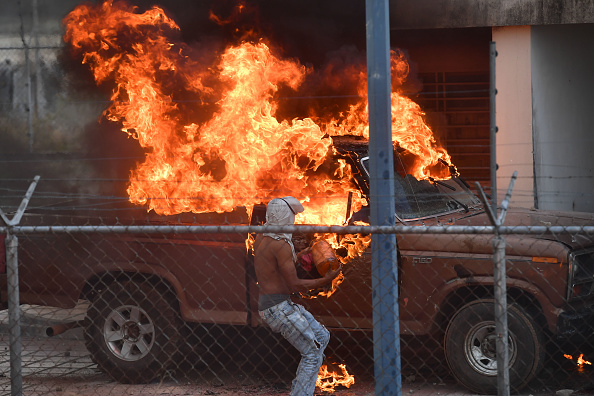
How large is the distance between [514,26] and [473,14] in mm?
622

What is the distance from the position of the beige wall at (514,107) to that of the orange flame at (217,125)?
1625mm

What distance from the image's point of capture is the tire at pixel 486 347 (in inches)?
229

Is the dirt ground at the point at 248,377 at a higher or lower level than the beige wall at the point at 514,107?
lower

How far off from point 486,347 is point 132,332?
10.7ft

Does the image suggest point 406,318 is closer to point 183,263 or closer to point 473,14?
point 183,263

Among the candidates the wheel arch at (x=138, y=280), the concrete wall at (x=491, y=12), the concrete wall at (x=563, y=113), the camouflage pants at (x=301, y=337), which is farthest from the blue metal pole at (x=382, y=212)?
the concrete wall at (x=491, y=12)

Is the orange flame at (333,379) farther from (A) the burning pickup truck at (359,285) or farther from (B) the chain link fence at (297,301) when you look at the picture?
(A) the burning pickup truck at (359,285)

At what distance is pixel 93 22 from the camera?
10391mm

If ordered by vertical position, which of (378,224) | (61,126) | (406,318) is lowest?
(406,318)

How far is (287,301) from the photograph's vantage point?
529 centimetres

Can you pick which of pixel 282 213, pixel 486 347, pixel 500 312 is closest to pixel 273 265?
pixel 282 213

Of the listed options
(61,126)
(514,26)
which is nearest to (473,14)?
(514,26)

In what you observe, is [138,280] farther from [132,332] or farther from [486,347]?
[486,347]

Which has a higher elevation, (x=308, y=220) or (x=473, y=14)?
(x=473, y=14)
